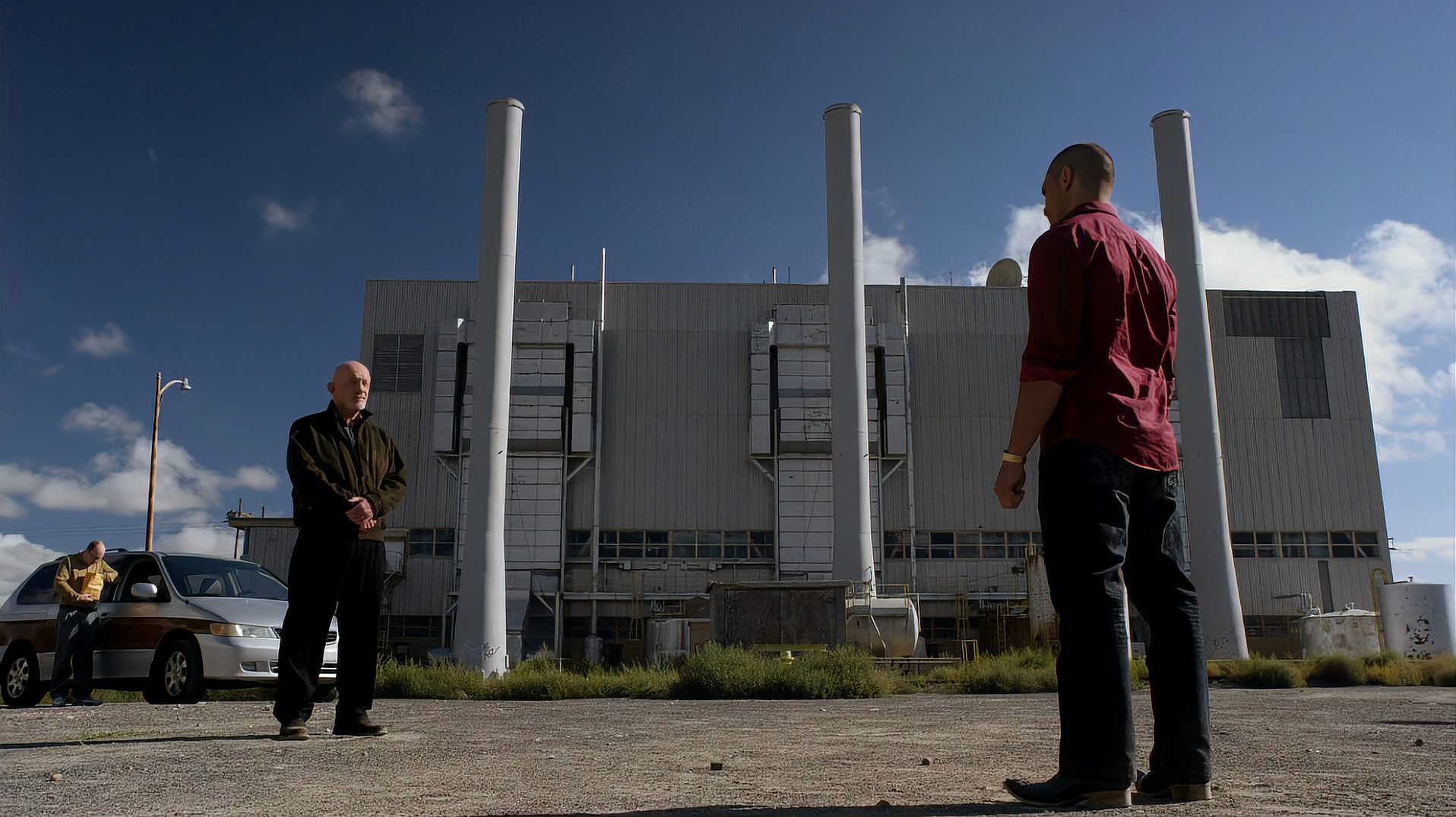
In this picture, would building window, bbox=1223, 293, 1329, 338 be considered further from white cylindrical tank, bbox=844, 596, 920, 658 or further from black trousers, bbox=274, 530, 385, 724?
black trousers, bbox=274, 530, 385, 724

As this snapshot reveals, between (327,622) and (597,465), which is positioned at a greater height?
(597,465)

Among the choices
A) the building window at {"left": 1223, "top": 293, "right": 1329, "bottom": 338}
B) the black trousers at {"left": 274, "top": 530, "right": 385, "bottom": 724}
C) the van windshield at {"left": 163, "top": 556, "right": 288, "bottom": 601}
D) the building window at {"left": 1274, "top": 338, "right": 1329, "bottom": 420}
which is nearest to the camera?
the black trousers at {"left": 274, "top": 530, "right": 385, "bottom": 724}

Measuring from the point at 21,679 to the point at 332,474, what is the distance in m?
7.55

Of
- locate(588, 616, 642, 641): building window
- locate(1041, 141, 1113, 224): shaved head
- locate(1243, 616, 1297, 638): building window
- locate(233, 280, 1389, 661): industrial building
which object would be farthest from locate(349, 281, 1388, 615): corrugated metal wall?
locate(1041, 141, 1113, 224): shaved head

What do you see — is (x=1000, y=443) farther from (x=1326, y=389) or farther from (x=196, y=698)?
(x=196, y=698)

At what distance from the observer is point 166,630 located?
9.40 m

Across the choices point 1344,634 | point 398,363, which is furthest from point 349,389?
point 1344,634

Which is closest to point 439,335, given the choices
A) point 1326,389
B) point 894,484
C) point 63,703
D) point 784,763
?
point 894,484

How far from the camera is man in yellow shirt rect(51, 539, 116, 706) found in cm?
937

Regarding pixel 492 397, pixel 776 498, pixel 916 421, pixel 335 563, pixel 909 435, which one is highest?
pixel 916 421

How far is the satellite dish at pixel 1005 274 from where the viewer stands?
38.5 m

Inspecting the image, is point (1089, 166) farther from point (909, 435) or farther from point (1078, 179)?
point (909, 435)

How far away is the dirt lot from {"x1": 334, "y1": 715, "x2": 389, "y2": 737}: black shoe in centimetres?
10

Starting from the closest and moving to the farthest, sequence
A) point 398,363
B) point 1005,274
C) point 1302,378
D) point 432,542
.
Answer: point 432,542 < point 398,363 < point 1302,378 < point 1005,274
